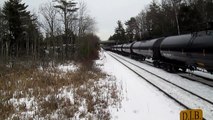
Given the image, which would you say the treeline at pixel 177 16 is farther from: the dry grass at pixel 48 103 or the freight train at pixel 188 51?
the dry grass at pixel 48 103

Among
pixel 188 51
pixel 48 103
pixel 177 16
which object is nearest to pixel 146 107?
pixel 48 103

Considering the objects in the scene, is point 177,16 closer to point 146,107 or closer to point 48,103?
point 146,107

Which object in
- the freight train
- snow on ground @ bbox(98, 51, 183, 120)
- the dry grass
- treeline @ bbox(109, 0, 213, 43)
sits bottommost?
snow on ground @ bbox(98, 51, 183, 120)

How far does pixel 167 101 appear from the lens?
10.2 metres

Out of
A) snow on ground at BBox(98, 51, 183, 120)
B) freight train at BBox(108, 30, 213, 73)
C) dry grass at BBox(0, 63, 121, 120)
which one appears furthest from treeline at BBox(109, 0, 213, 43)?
dry grass at BBox(0, 63, 121, 120)

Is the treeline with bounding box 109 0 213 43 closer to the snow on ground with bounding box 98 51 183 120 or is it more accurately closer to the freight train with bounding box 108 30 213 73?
the freight train with bounding box 108 30 213 73

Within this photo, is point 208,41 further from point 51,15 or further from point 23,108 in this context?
point 51,15

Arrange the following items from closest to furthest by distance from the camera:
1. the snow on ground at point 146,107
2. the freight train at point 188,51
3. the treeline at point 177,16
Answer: the snow on ground at point 146,107
the freight train at point 188,51
the treeline at point 177,16

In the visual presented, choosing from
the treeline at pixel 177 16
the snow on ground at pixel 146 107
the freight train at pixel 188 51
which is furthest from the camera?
the treeline at pixel 177 16

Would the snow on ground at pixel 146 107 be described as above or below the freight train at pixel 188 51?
below

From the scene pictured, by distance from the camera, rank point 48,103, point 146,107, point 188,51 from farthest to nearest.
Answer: point 188,51 → point 146,107 → point 48,103

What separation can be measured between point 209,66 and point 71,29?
123ft

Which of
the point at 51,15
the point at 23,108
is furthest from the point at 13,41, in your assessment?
the point at 23,108

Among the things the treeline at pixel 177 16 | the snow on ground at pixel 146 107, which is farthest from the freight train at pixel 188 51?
the treeline at pixel 177 16
